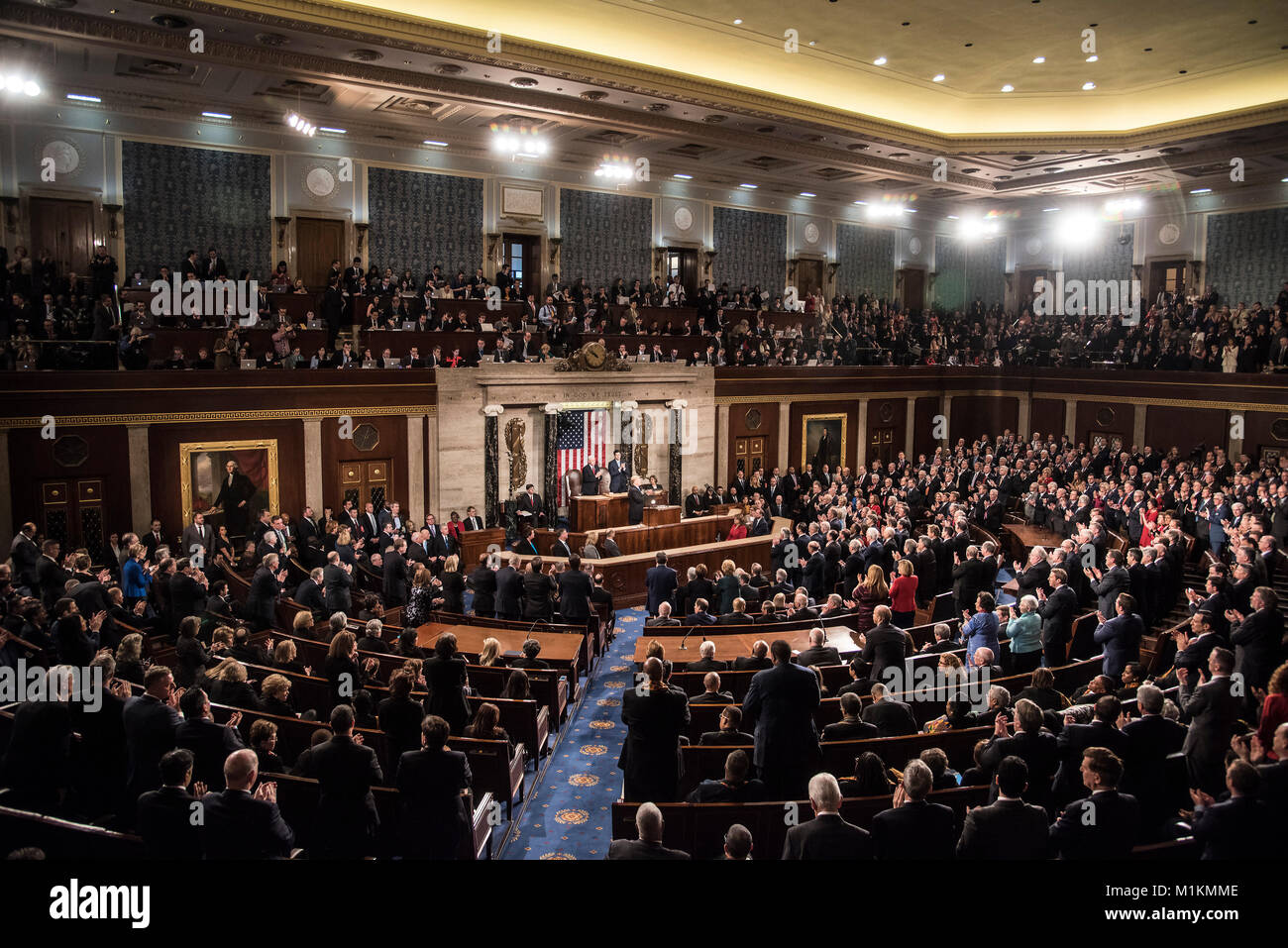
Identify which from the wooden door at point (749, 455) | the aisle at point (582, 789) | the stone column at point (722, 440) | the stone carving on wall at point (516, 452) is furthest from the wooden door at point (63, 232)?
the wooden door at point (749, 455)

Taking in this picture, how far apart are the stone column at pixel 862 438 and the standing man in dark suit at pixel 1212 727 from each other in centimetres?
1820

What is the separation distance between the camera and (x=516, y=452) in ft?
59.4

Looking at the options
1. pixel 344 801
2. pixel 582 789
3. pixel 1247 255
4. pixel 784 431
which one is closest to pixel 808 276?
pixel 784 431

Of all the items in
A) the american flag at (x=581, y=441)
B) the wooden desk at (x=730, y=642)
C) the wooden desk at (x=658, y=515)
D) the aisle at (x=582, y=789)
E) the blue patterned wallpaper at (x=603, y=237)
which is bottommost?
the aisle at (x=582, y=789)

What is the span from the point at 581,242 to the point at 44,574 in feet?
48.7

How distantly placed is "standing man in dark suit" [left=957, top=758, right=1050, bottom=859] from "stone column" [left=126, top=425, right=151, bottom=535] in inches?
564

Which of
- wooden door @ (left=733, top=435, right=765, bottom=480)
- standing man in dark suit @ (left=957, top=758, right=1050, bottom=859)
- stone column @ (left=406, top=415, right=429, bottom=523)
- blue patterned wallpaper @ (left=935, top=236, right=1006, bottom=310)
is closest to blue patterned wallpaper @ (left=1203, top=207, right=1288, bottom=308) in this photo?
blue patterned wallpaper @ (left=935, top=236, right=1006, bottom=310)

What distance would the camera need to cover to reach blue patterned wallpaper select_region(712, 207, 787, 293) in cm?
2411

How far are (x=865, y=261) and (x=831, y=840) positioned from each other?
2535 centimetres

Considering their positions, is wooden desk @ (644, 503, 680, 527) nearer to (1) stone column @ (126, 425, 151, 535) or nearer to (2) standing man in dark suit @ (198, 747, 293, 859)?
(1) stone column @ (126, 425, 151, 535)

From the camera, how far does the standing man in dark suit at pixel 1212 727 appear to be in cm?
544

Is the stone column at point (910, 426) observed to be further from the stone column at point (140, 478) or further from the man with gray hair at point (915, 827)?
the man with gray hair at point (915, 827)

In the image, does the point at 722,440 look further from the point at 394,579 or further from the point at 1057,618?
the point at 1057,618

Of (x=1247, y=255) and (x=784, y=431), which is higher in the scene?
(x=1247, y=255)
